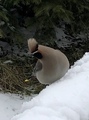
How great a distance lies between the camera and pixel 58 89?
2.58 meters

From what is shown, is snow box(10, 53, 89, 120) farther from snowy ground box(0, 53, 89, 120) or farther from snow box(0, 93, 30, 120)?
snow box(0, 93, 30, 120)

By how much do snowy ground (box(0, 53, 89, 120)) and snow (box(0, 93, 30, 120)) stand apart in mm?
1700

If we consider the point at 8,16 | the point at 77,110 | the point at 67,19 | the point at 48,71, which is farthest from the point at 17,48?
the point at 77,110

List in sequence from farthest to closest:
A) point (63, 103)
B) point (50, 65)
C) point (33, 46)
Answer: point (50, 65), point (33, 46), point (63, 103)

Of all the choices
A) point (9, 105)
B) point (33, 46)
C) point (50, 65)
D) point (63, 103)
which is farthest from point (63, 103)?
point (9, 105)

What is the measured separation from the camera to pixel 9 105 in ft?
15.3

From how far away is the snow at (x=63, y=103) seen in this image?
2.17m

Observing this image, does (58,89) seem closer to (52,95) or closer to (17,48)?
(52,95)

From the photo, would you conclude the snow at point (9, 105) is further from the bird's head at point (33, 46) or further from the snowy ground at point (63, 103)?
the bird's head at point (33, 46)

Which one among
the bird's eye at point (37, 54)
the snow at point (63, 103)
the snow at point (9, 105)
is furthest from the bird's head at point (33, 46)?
the snow at point (9, 105)

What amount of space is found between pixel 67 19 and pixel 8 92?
1318 mm

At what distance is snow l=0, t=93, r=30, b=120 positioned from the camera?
440 centimetres

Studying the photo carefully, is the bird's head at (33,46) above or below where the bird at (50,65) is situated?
above

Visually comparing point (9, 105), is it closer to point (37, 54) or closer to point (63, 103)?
point (37, 54)
